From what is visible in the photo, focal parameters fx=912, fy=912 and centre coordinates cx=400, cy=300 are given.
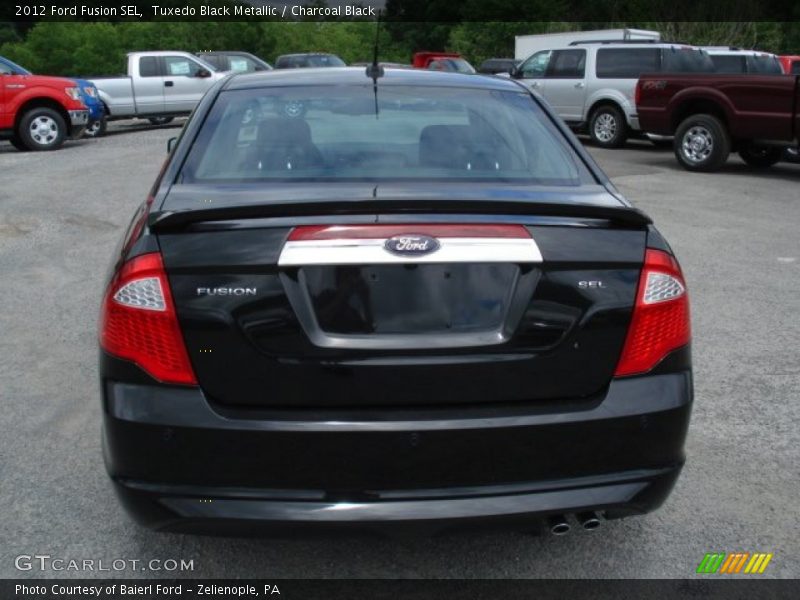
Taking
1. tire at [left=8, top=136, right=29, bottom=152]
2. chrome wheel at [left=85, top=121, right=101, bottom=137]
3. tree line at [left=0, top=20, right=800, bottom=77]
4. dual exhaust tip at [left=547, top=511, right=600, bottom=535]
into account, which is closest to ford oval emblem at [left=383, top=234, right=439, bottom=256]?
dual exhaust tip at [left=547, top=511, right=600, bottom=535]

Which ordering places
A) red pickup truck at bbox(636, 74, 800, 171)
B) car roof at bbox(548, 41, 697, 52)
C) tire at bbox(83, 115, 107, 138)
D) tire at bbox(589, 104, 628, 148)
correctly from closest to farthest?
red pickup truck at bbox(636, 74, 800, 171)
car roof at bbox(548, 41, 697, 52)
tire at bbox(589, 104, 628, 148)
tire at bbox(83, 115, 107, 138)

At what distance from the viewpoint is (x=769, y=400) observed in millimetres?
4730

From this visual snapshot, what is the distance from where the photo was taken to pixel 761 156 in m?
14.6

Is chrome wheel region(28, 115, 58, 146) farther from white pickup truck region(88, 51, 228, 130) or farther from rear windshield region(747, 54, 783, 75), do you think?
rear windshield region(747, 54, 783, 75)

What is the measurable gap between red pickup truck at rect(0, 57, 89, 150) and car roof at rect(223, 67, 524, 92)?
42.0 ft

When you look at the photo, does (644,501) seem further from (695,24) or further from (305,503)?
(695,24)

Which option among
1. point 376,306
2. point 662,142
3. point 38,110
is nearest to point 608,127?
point 662,142

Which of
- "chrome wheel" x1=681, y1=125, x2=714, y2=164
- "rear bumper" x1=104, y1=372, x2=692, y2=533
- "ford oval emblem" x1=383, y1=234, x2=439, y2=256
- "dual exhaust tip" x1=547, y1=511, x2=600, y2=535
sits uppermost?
"ford oval emblem" x1=383, y1=234, x2=439, y2=256

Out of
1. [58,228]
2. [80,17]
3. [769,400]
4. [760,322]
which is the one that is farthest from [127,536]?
[80,17]

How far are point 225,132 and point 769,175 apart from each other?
40.0 ft

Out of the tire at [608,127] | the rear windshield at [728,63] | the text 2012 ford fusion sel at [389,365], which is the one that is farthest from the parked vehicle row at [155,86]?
the text 2012 ford fusion sel at [389,365]

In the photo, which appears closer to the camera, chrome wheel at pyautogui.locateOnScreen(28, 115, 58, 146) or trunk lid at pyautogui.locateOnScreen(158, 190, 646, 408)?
trunk lid at pyautogui.locateOnScreen(158, 190, 646, 408)

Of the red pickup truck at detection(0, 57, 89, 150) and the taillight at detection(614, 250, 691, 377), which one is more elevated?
the taillight at detection(614, 250, 691, 377)

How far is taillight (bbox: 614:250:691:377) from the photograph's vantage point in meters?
2.68
